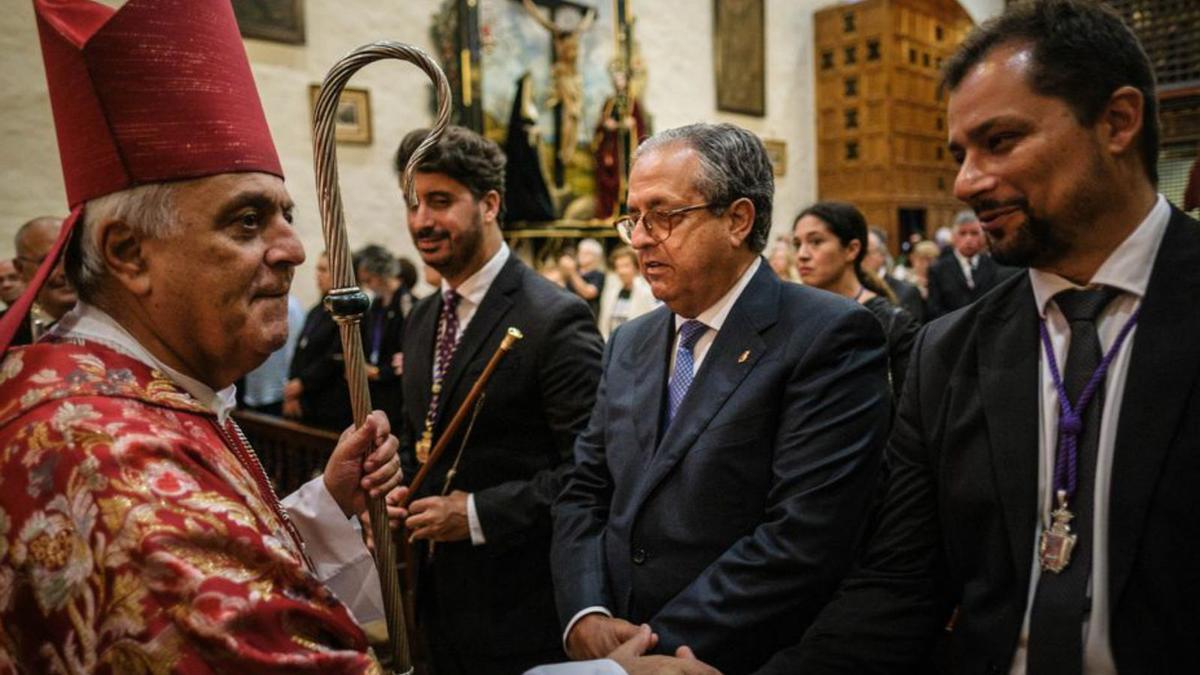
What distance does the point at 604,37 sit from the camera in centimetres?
1011

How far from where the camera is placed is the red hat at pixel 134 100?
118 centimetres

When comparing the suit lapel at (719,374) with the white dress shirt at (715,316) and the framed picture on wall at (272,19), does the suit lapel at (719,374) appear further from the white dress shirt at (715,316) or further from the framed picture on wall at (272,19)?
the framed picture on wall at (272,19)

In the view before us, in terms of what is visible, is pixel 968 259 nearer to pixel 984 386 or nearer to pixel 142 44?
pixel 984 386

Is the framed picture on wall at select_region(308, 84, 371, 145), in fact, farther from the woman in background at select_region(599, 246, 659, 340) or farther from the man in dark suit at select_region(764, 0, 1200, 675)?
the man in dark suit at select_region(764, 0, 1200, 675)

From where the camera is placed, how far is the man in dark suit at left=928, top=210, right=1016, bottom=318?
6547 mm

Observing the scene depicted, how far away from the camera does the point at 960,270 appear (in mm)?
7258

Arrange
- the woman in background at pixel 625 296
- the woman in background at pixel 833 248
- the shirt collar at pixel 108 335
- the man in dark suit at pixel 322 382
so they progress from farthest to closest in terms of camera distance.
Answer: the woman in background at pixel 625 296 < the man in dark suit at pixel 322 382 < the woman in background at pixel 833 248 < the shirt collar at pixel 108 335

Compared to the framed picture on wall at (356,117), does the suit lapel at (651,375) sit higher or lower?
lower

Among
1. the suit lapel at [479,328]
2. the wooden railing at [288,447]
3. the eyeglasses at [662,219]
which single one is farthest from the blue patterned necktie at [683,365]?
the wooden railing at [288,447]

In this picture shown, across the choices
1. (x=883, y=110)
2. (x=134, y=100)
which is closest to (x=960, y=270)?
(x=883, y=110)

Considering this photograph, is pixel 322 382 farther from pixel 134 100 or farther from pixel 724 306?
pixel 134 100

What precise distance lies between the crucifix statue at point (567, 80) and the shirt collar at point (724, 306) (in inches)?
315

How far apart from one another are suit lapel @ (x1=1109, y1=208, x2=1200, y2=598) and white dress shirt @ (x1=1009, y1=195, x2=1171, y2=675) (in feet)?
0.07

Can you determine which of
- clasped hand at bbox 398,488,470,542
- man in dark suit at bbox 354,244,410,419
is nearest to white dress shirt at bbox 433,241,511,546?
clasped hand at bbox 398,488,470,542
